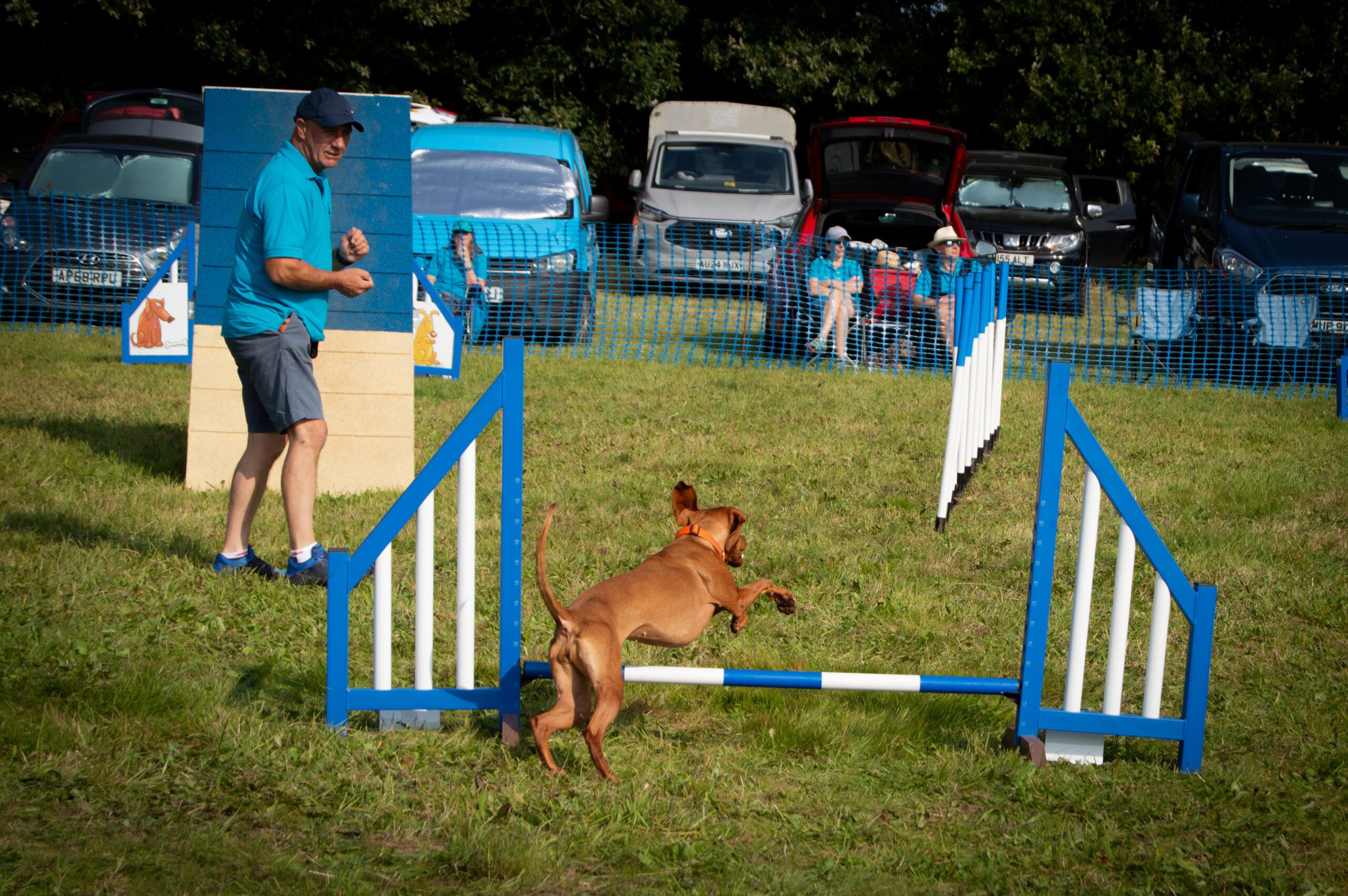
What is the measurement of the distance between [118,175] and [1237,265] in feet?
35.8

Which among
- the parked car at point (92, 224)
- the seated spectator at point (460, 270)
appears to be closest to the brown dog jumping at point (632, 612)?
the seated spectator at point (460, 270)

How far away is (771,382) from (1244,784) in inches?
263

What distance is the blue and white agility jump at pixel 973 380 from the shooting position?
568cm

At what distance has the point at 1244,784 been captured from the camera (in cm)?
328

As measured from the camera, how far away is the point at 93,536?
5.02 m

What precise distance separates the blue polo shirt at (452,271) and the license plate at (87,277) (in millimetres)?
3052

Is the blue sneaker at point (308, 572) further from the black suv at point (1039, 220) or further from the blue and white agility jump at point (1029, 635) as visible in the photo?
the black suv at point (1039, 220)

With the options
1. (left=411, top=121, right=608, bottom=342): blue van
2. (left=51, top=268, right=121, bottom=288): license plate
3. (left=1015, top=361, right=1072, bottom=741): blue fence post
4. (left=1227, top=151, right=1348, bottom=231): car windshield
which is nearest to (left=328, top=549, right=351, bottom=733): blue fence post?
(left=1015, top=361, right=1072, bottom=741): blue fence post

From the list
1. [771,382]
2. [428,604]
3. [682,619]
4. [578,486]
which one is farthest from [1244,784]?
[771,382]

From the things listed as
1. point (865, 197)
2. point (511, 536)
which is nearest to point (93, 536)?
point (511, 536)

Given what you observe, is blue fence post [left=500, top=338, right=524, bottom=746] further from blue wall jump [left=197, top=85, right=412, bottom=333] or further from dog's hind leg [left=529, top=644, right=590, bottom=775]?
blue wall jump [left=197, top=85, right=412, bottom=333]

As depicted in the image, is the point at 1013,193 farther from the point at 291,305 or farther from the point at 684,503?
the point at 291,305

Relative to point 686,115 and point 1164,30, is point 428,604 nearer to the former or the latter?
point 686,115

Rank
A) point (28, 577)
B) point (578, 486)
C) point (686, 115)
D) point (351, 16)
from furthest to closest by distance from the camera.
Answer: point (351, 16) < point (686, 115) < point (578, 486) < point (28, 577)
